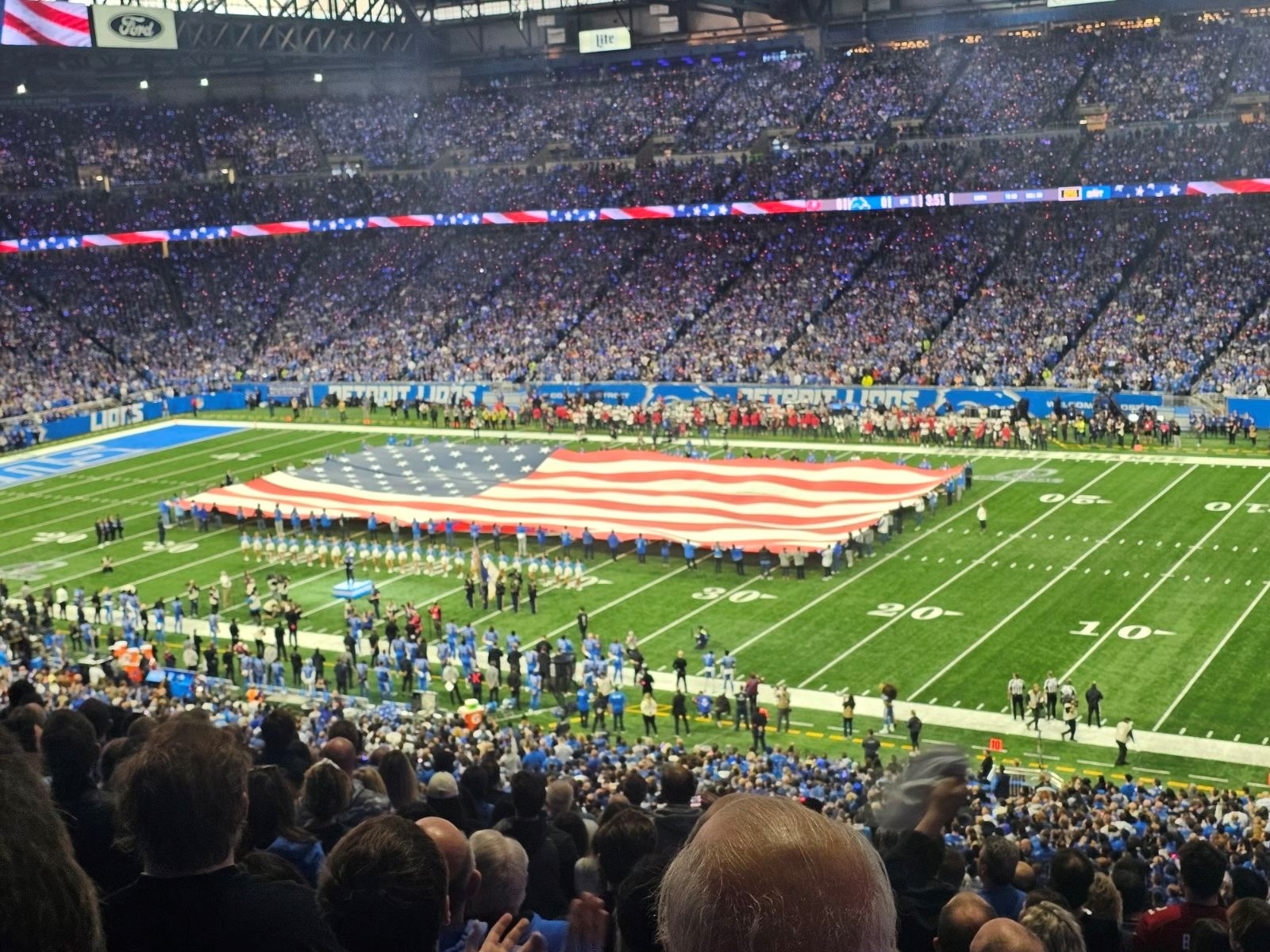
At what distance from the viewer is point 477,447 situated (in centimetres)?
4466

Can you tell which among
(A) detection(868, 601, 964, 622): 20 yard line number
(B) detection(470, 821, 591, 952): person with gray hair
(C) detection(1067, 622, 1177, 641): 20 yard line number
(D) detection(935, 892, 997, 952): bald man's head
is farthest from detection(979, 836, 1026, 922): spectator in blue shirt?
(A) detection(868, 601, 964, 622): 20 yard line number

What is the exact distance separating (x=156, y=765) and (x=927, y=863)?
293cm

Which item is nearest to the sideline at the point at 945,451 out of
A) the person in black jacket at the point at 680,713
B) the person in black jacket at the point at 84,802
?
the person in black jacket at the point at 680,713

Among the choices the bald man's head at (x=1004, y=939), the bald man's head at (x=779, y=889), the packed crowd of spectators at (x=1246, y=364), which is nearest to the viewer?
the bald man's head at (x=779, y=889)

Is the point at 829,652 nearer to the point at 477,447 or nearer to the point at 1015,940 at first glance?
the point at 477,447

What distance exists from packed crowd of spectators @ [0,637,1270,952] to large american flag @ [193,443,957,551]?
2386 centimetres

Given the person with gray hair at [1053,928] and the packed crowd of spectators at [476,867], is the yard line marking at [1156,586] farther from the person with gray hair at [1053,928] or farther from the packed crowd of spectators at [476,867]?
the person with gray hair at [1053,928]

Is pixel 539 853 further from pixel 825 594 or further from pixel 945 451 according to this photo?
pixel 945 451

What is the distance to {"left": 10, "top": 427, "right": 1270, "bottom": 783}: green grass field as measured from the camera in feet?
82.7

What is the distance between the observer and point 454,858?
480 cm

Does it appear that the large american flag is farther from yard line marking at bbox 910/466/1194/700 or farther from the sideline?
the sideline

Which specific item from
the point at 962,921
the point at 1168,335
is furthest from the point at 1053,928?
the point at 1168,335

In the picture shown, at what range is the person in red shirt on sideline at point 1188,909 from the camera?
20.3 ft

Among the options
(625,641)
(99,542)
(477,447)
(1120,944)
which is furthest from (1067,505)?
(1120,944)
